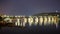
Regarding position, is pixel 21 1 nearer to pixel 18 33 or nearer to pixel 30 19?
pixel 30 19

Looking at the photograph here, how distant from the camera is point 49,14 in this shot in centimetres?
188

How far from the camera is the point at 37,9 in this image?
1890 mm

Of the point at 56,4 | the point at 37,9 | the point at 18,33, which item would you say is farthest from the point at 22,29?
the point at 56,4

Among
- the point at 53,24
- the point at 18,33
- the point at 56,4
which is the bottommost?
the point at 18,33

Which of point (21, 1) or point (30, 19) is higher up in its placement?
point (21, 1)

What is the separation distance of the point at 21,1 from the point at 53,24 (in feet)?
1.90

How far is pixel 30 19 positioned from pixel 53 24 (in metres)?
0.34

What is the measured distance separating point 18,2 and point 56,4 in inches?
22.1

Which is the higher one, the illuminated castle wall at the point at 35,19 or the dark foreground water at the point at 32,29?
the illuminated castle wall at the point at 35,19

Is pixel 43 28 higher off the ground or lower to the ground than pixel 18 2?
lower

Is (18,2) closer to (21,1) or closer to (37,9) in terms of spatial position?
(21,1)

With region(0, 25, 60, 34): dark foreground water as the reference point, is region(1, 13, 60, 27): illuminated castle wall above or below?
above

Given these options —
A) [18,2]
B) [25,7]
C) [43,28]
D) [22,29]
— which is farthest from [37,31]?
[18,2]

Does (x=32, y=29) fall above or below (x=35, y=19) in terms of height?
below
